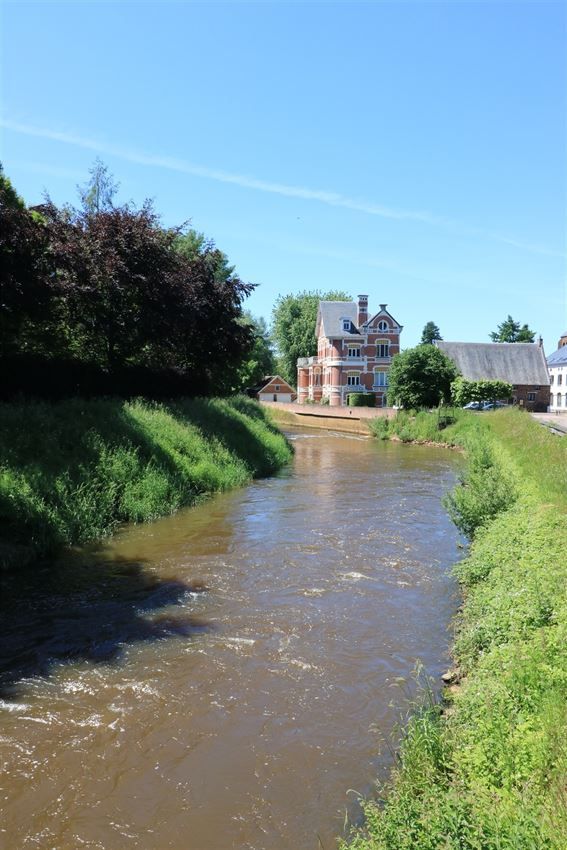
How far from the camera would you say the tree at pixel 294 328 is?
83.6m

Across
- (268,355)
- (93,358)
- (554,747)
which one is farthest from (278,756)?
(268,355)

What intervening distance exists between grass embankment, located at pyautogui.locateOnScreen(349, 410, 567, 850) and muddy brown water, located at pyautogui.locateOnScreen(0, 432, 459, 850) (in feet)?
2.01

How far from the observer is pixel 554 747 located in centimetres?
400

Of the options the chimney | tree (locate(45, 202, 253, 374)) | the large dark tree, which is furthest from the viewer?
the chimney

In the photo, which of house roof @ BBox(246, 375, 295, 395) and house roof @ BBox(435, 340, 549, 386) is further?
house roof @ BBox(246, 375, 295, 395)

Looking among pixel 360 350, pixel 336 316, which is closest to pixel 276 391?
pixel 336 316

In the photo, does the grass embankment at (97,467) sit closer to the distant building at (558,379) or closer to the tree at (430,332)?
the distant building at (558,379)

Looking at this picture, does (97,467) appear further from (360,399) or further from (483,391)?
(360,399)

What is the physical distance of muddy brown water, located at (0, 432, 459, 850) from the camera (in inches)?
187

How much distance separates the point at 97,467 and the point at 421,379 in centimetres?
3578

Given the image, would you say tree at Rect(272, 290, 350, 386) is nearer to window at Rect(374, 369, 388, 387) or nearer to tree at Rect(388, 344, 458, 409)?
window at Rect(374, 369, 388, 387)

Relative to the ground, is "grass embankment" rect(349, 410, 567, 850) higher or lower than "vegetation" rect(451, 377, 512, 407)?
lower

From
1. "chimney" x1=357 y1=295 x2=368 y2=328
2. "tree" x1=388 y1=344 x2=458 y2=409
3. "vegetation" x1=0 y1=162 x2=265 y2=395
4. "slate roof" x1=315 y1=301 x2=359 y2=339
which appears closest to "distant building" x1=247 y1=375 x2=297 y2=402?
"slate roof" x1=315 y1=301 x2=359 y2=339

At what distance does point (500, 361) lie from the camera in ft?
221
